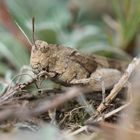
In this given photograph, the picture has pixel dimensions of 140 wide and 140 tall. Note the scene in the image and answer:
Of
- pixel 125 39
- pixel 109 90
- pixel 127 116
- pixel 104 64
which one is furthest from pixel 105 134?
pixel 125 39

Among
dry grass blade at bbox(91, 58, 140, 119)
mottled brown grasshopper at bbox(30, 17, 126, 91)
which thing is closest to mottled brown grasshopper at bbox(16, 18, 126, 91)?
mottled brown grasshopper at bbox(30, 17, 126, 91)

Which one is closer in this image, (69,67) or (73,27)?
(69,67)

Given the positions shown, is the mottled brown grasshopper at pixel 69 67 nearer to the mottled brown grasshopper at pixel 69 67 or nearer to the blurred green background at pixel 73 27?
the mottled brown grasshopper at pixel 69 67

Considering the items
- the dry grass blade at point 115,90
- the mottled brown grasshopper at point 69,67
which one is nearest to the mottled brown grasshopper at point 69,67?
the mottled brown grasshopper at point 69,67

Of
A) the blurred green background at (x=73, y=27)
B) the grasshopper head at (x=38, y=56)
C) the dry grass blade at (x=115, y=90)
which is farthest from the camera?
the blurred green background at (x=73, y=27)

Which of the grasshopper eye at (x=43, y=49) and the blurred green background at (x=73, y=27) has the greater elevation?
the blurred green background at (x=73, y=27)

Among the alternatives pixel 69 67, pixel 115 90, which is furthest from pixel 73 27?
pixel 115 90

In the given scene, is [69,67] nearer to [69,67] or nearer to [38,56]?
[69,67]
